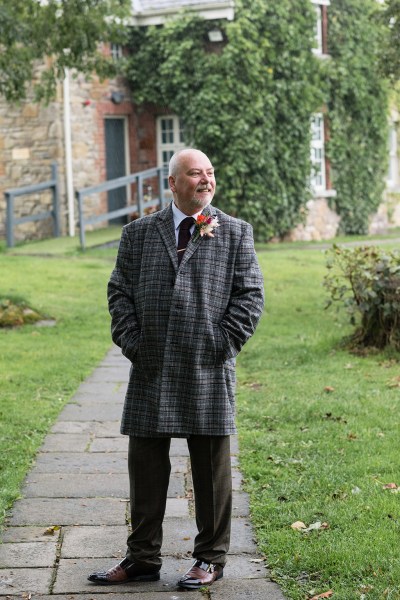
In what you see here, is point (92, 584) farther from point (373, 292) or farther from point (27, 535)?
point (373, 292)

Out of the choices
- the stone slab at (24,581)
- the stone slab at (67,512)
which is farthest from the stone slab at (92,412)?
the stone slab at (24,581)

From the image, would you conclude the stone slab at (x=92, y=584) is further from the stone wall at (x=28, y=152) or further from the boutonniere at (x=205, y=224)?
the stone wall at (x=28, y=152)

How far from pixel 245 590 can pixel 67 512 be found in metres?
1.43

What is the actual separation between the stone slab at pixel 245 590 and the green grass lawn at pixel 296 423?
0.07 meters

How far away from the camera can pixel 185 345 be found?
4.63 m

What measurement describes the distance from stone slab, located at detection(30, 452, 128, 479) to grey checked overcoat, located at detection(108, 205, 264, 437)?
1.90m

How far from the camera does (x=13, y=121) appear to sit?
21906 mm

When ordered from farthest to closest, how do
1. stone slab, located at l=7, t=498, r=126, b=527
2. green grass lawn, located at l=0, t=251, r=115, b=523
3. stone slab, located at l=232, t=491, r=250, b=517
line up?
green grass lawn, located at l=0, t=251, r=115, b=523
stone slab, located at l=232, t=491, r=250, b=517
stone slab, located at l=7, t=498, r=126, b=527

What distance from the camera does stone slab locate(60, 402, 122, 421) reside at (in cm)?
790

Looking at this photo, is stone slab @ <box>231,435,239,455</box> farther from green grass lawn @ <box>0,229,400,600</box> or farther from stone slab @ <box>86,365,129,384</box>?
stone slab @ <box>86,365,129,384</box>

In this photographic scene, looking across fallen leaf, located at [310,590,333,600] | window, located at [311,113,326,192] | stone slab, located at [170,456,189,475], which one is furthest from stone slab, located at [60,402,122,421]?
window, located at [311,113,326,192]

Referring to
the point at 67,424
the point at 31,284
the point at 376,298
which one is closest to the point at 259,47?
the point at 31,284

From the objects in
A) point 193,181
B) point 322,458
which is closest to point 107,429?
point 322,458

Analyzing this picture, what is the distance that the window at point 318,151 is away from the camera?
80.0 ft
